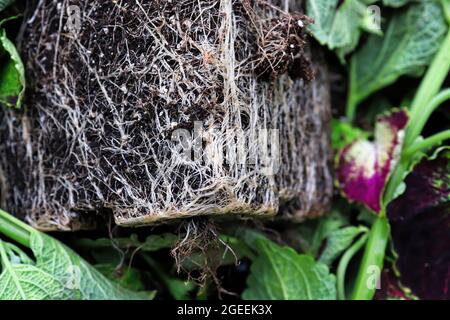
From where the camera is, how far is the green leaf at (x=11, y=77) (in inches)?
34.7

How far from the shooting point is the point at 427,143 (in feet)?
3.24

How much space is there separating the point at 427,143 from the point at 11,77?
62 centimetres

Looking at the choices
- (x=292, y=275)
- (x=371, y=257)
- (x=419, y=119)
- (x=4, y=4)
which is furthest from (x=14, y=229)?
(x=419, y=119)

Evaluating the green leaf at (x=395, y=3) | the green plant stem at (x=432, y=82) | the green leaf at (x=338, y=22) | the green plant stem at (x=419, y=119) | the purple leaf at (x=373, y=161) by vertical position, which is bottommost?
the purple leaf at (x=373, y=161)

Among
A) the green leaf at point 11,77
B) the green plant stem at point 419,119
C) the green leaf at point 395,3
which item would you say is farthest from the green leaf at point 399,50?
the green leaf at point 11,77

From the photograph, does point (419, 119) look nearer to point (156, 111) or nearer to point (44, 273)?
point (156, 111)

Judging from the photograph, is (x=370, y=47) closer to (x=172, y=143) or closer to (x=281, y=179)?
(x=281, y=179)

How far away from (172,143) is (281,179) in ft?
0.62

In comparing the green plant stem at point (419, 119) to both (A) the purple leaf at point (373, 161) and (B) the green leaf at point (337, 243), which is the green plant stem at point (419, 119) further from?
(B) the green leaf at point (337, 243)

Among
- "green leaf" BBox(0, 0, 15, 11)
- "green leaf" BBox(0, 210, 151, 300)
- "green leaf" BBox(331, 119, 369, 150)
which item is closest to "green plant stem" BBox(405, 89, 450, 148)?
"green leaf" BBox(331, 119, 369, 150)

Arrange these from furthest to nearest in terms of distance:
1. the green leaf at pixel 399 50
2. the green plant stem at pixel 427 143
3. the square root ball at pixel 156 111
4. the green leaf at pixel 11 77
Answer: the green leaf at pixel 399 50 → the green plant stem at pixel 427 143 → the green leaf at pixel 11 77 → the square root ball at pixel 156 111

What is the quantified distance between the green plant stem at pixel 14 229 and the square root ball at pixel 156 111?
28 millimetres
